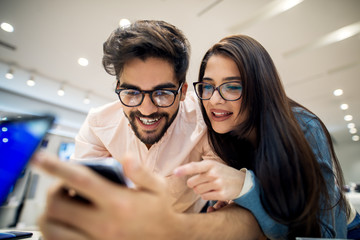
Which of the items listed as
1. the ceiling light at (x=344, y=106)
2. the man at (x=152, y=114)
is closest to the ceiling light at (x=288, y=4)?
the man at (x=152, y=114)

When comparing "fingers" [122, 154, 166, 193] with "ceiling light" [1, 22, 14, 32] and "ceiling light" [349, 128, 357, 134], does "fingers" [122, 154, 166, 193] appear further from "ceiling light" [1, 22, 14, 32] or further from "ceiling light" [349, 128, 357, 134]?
"ceiling light" [349, 128, 357, 134]

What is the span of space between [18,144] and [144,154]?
823 millimetres

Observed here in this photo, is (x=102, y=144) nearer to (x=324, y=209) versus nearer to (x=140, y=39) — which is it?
(x=140, y=39)

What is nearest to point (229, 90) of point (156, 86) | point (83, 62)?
point (156, 86)

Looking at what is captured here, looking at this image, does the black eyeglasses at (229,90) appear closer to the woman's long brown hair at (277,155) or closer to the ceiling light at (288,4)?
the woman's long brown hair at (277,155)

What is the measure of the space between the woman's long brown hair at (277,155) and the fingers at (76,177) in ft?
2.02

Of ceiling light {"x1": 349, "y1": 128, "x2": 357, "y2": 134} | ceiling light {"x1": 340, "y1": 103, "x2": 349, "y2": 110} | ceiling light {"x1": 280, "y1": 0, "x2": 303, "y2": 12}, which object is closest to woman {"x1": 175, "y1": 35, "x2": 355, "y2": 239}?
ceiling light {"x1": 280, "y1": 0, "x2": 303, "y2": 12}

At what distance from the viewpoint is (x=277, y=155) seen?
0.73 meters

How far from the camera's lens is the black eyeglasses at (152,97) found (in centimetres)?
111

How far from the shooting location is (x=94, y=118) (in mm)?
1382

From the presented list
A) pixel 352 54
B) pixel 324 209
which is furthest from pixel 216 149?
pixel 352 54

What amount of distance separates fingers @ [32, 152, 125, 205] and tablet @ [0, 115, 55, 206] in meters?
0.22

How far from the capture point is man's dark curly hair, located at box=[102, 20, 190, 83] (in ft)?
3.79

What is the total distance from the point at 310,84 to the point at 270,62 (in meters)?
4.32
